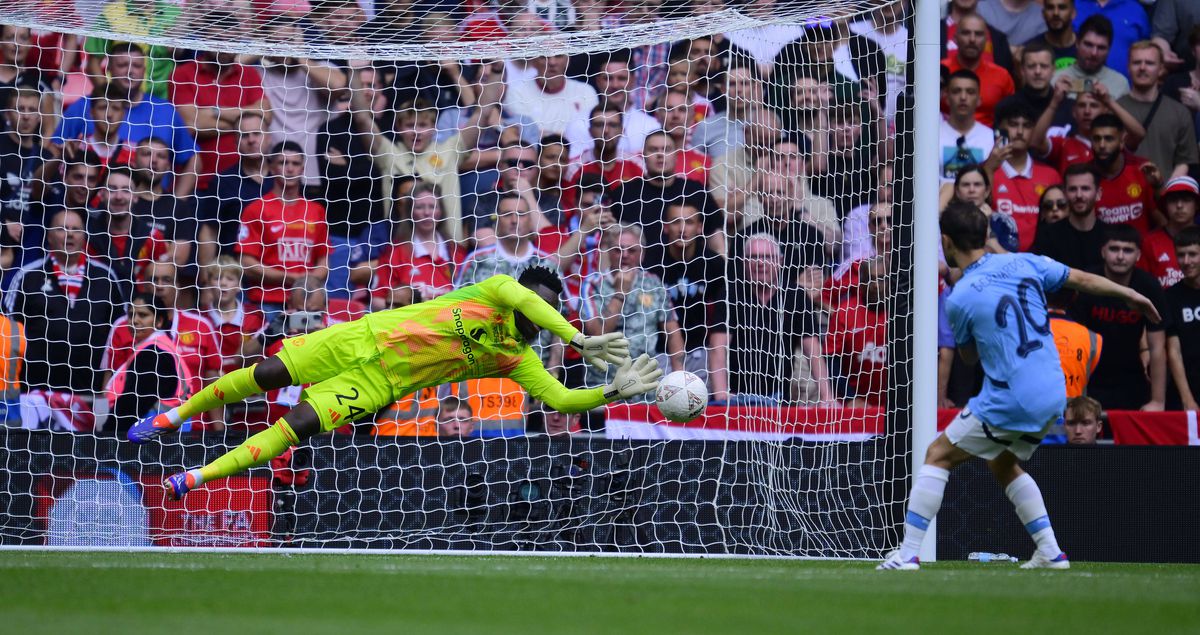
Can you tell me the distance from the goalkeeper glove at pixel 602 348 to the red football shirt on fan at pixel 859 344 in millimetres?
2393

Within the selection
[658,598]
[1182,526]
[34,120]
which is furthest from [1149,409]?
[34,120]

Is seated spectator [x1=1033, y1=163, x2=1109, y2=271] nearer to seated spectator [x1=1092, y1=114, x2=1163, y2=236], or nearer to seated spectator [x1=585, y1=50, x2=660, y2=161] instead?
seated spectator [x1=1092, y1=114, x2=1163, y2=236]

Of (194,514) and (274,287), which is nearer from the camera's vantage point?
(194,514)

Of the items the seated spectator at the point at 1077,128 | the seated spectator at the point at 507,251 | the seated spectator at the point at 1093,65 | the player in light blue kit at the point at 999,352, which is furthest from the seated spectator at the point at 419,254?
the seated spectator at the point at 1093,65

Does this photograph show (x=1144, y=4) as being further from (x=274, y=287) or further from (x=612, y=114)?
(x=274, y=287)

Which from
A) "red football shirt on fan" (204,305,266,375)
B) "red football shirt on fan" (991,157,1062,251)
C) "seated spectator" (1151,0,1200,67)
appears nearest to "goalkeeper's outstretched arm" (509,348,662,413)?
"red football shirt on fan" (204,305,266,375)

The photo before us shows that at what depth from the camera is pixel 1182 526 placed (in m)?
8.31

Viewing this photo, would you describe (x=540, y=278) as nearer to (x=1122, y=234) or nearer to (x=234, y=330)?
(x=234, y=330)

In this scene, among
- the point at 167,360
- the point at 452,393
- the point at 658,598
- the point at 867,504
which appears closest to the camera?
the point at 658,598

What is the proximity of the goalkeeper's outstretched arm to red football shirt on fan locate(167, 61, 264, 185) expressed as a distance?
3.62m

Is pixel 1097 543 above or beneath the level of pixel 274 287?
beneath

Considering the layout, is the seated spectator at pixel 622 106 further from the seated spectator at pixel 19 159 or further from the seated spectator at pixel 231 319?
the seated spectator at pixel 19 159

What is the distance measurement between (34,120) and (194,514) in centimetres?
354

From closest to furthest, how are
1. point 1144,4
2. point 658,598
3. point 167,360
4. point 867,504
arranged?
point 658,598, point 867,504, point 167,360, point 1144,4
